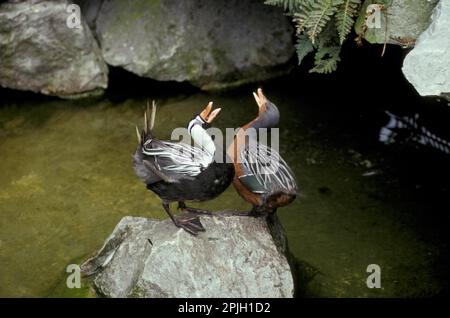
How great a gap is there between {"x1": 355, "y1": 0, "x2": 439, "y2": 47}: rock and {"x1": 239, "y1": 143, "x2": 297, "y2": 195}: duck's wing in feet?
4.59

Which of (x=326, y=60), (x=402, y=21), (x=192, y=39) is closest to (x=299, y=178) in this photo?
(x=326, y=60)

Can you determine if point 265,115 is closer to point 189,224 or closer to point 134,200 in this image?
point 189,224

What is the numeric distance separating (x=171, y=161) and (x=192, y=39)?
3.34m

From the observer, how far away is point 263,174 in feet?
14.7

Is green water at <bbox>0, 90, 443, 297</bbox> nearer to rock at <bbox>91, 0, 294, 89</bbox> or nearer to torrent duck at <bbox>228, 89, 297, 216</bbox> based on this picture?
rock at <bbox>91, 0, 294, 89</bbox>

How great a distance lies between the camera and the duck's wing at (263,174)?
4.47 m

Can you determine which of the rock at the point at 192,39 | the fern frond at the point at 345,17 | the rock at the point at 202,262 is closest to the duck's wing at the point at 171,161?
the rock at the point at 202,262

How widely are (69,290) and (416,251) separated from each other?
2.63 meters

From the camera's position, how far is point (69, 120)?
280 inches

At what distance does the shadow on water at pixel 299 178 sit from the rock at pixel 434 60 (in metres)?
1.40

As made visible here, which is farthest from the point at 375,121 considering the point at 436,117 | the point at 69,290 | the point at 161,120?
the point at 69,290

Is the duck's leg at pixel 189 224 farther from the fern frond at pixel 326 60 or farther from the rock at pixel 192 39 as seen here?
the rock at pixel 192 39

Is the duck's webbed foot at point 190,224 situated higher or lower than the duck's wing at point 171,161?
lower

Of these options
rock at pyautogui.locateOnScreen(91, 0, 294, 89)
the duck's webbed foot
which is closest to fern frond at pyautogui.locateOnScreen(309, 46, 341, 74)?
the duck's webbed foot
